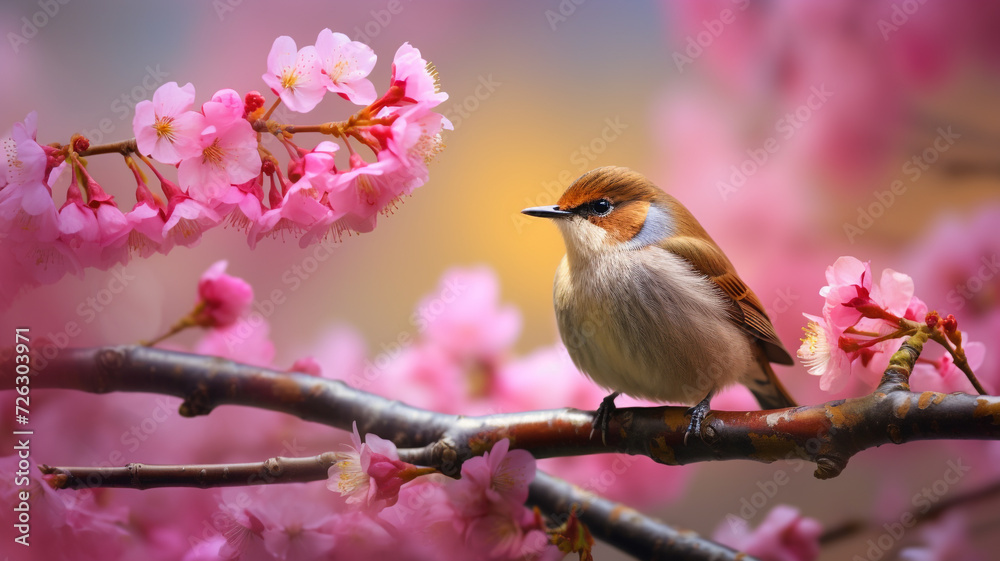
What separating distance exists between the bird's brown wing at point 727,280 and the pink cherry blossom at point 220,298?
58 centimetres

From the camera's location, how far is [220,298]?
0.93 meters

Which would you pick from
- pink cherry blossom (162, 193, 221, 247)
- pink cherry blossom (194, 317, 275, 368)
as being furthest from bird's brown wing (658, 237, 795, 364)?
pink cherry blossom (194, 317, 275, 368)

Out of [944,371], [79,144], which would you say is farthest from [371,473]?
[944,371]

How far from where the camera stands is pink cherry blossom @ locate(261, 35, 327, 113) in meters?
0.71

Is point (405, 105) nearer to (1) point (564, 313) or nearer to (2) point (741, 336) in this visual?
(1) point (564, 313)

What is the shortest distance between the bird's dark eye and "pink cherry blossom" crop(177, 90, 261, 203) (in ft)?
1.33

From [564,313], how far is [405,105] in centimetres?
33

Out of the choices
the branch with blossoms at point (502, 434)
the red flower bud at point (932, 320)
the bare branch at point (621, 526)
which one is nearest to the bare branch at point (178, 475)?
the branch with blossoms at point (502, 434)

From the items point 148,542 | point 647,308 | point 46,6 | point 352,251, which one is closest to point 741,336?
point 647,308

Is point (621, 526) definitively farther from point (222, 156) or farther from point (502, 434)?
point (222, 156)

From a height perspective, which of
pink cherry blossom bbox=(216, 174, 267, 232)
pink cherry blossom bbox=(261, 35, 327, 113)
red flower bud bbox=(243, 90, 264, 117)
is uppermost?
pink cherry blossom bbox=(261, 35, 327, 113)

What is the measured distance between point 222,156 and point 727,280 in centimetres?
64

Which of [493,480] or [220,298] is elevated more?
[220,298]

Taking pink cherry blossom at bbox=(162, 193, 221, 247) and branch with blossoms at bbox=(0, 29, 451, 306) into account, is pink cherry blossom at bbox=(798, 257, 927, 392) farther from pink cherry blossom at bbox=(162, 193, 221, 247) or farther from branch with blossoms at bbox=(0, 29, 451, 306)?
pink cherry blossom at bbox=(162, 193, 221, 247)
